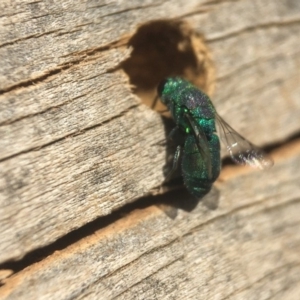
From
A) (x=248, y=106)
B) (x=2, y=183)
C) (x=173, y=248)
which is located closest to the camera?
(x=2, y=183)

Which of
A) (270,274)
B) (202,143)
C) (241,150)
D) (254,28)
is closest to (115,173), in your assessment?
(202,143)

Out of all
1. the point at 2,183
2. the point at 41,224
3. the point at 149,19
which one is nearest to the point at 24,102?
the point at 2,183

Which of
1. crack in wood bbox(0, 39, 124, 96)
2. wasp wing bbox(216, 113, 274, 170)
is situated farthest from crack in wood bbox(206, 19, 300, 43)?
crack in wood bbox(0, 39, 124, 96)

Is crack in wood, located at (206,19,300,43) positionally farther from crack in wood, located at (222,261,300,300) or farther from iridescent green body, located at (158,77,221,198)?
crack in wood, located at (222,261,300,300)

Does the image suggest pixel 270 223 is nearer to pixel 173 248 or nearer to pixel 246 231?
pixel 246 231

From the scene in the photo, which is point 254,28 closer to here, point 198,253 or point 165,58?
point 165,58

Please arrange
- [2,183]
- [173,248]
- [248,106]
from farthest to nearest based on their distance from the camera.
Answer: [248,106] → [173,248] → [2,183]

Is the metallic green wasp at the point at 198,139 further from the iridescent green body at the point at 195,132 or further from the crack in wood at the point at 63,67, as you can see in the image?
the crack in wood at the point at 63,67
